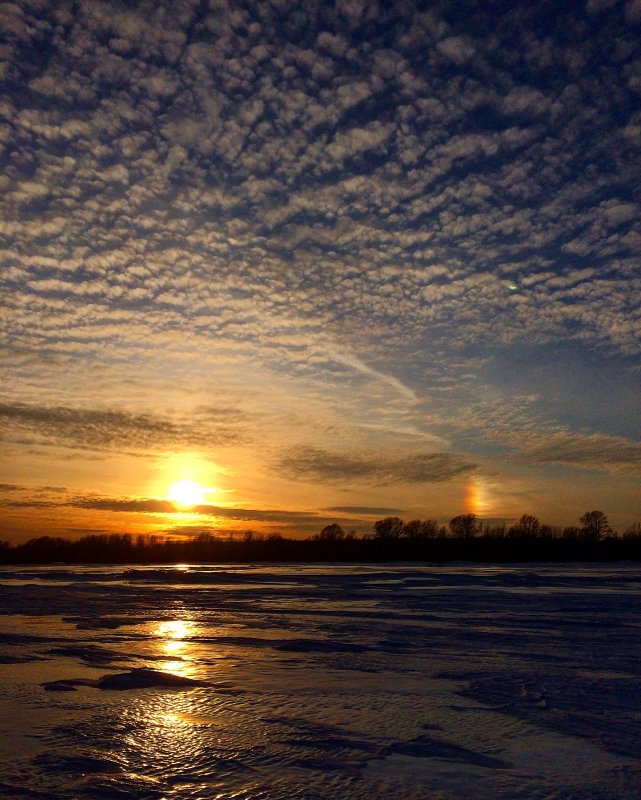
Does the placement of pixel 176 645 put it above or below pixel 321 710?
below

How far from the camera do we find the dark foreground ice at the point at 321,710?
4.02 meters

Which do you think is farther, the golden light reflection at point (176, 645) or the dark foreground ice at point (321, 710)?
the golden light reflection at point (176, 645)

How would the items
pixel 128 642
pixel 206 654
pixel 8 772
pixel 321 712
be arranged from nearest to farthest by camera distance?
pixel 8 772
pixel 321 712
pixel 206 654
pixel 128 642

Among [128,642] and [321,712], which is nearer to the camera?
[321,712]

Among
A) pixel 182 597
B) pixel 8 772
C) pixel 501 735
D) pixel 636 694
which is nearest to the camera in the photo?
pixel 8 772

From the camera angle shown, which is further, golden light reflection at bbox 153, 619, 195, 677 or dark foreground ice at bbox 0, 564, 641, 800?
golden light reflection at bbox 153, 619, 195, 677

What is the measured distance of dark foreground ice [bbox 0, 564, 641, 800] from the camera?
402 cm

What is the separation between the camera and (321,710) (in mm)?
5672

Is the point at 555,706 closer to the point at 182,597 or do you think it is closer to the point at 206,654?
the point at 206,654

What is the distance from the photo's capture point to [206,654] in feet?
27.7

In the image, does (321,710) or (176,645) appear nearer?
(321,710)

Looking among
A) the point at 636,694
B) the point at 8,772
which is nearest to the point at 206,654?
the point at 8,772

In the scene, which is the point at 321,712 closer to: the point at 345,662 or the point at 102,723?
the point at 102,723

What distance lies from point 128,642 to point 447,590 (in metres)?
13.4
